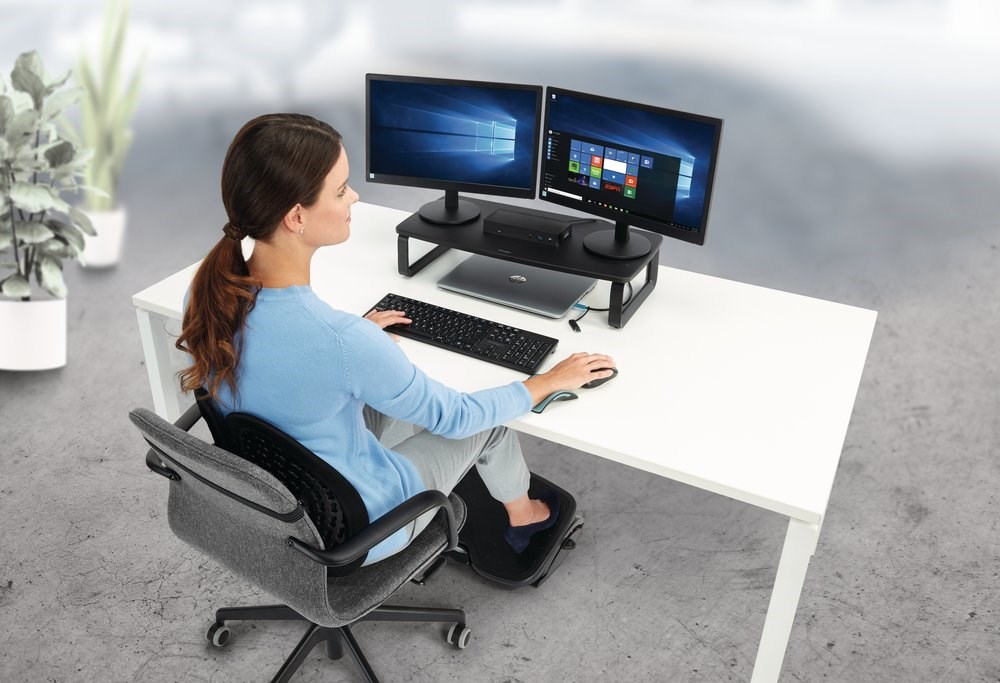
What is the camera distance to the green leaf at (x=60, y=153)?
10.3ft

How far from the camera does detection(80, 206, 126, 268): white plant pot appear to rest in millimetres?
4137

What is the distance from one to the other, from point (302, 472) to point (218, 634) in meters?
0.82

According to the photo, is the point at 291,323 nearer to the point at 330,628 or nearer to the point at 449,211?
the point at 330,628

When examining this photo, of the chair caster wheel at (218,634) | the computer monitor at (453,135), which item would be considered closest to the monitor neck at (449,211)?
A: the computer monitor at (453,135)

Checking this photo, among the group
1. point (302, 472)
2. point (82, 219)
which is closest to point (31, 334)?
point (82, 219)

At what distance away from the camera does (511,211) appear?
2.66 metres

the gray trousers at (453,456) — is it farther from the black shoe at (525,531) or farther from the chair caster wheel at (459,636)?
the chair caster wheel at (459,636)

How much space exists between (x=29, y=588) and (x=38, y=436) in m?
0.71

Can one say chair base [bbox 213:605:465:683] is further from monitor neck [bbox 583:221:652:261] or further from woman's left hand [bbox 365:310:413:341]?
monitor neck [bbox 583:221:652:261]

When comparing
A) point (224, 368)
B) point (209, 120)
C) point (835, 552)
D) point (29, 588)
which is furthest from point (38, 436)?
point (209, 120)

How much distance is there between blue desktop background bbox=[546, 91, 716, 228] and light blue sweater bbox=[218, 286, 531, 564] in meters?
0.84

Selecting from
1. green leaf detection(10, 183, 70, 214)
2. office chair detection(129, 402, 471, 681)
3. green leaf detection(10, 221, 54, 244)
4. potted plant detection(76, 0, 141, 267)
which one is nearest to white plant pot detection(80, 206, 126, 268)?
potted plant detection(76, 0, 141, 267)

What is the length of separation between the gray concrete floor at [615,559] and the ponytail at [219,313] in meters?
0.96

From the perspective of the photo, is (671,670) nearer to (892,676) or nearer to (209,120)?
(892,676)
